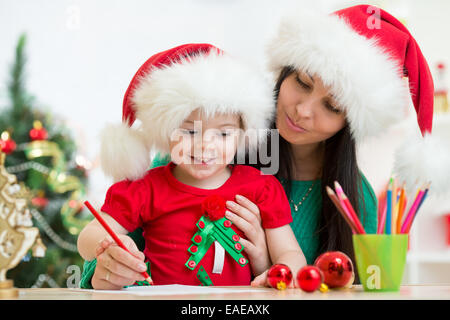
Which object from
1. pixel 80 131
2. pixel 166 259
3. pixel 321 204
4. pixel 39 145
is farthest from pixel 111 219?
pixel 80 131

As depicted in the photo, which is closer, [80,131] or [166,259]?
[166,259]

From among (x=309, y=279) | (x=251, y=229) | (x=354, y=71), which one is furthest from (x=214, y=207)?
(x=354, y=71)

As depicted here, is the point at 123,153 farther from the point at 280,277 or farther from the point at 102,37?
the point at 102,37

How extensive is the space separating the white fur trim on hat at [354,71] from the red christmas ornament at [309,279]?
0.55 m

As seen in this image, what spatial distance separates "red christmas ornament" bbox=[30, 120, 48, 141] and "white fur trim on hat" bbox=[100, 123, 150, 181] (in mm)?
1556

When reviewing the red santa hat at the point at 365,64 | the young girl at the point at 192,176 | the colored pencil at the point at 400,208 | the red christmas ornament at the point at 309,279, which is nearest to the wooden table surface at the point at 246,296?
the red christmas ornament at the point at 309,279

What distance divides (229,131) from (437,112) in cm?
190

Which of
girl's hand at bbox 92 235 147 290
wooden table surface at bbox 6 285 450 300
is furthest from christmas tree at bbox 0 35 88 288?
wooden table surface at bbox 6 285 450 300

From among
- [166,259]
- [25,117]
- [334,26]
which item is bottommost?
[166,259]

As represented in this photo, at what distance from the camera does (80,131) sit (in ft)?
9.80

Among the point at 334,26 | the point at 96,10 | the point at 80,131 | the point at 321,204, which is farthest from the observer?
the point at 96,10

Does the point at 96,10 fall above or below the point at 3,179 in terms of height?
above

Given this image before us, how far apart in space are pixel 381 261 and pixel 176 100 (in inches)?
18.9

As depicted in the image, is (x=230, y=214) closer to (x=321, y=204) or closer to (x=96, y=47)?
(x=321, y=204)
